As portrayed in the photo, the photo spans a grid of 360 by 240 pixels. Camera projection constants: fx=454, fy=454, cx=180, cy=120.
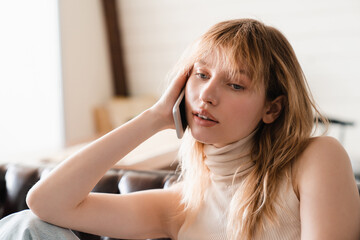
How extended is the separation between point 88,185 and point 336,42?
3.44 m

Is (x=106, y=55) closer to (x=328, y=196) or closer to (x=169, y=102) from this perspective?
(x=169, y=102)

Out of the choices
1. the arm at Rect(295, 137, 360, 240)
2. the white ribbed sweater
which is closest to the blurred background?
the white ribbed sweater

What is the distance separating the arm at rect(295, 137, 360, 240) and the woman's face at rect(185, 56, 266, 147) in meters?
0.18

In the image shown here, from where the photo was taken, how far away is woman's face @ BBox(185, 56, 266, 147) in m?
1.10

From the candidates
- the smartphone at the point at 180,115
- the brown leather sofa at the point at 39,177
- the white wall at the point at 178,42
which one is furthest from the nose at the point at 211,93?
the white wall at the point at 178,42

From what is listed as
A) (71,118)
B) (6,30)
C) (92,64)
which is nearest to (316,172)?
(6,30)

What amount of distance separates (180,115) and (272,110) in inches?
9.7

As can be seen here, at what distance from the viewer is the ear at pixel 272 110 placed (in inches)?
45.7

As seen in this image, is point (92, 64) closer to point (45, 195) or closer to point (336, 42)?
point (336, 42)

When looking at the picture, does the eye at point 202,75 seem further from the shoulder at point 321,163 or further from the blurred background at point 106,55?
the blurred background at point 106,55

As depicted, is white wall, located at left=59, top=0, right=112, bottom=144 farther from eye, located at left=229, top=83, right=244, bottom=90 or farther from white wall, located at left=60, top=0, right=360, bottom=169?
eye, located at left=229, top=83, right=244, bottom=90

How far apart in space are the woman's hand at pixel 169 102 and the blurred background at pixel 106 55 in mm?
2350

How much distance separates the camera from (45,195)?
1149 mm

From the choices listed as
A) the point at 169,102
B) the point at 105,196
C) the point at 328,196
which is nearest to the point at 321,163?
the point at 328,196
